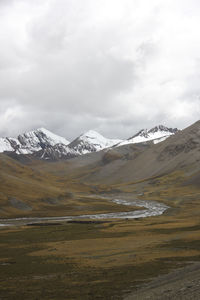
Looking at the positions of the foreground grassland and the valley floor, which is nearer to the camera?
the valley floor

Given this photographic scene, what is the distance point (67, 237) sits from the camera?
67.8m

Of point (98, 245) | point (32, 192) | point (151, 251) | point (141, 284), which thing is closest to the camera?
point (141, 284)

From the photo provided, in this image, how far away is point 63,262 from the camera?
42.6 metres

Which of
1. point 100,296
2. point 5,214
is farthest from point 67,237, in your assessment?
point 5,214

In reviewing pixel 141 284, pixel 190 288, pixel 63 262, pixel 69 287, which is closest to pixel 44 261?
pixel 63 262

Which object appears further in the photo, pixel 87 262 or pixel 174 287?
pixel 87 262

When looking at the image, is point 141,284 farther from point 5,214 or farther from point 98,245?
point 5,214

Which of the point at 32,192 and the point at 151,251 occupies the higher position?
the point at 32,192

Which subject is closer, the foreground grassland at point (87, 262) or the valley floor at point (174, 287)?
the valley floor at point (174, 287)

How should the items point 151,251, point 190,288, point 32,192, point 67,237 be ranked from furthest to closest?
1. point 32,192
2. point 67,237
3. point 151,251
4. point 190,288

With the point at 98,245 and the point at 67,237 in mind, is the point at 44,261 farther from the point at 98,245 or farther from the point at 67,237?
the point at 67,237

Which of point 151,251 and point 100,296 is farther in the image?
point 151,251

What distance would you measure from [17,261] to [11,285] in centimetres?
1191

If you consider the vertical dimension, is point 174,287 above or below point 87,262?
below
